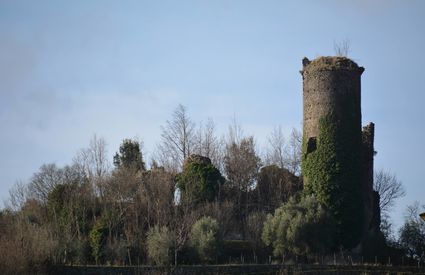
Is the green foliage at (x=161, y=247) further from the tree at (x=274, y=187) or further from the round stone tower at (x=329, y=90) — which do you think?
the round stone tower at (x=329, y=90)

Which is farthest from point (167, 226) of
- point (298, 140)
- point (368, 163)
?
point (298, 140)

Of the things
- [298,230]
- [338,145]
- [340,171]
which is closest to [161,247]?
[298,230]

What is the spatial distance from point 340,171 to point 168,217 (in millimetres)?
9852

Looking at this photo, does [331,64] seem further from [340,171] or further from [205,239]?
[205,239]

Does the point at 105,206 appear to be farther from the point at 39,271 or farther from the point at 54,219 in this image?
the point at 39,271

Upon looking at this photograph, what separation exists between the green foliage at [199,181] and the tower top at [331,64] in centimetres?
812

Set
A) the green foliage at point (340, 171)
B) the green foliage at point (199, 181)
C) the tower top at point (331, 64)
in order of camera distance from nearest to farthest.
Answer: the green foliage at point (340, 171) < the green foliage at point (199, 181) < the tower top at point (331, 64)

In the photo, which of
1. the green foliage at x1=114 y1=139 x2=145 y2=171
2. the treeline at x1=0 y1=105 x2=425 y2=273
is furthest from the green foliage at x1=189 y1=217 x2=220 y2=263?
the green foliage at x1=114 y1=139 x2=145 y2=171

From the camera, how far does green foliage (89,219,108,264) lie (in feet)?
134

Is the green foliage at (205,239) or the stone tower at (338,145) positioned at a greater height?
the stone tower at (338,145)

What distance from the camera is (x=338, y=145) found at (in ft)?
150

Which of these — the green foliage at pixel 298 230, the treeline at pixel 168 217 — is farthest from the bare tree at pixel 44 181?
the green foliage at pixel 298 230

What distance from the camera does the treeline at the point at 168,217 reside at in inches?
1578

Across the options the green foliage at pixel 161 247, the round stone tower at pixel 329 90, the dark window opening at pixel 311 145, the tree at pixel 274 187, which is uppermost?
the round stone tower at pixel 329 90
